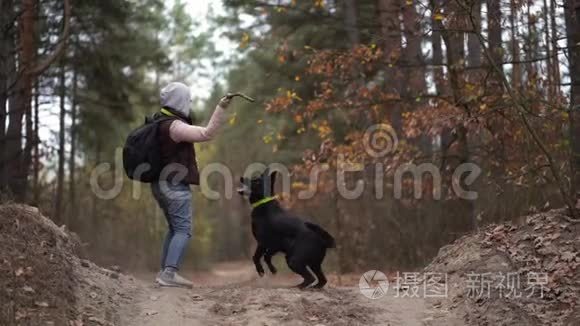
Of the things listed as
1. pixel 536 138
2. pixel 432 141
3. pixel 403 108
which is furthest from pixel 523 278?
pixel 432 141

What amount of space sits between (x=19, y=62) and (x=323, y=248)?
927 cm

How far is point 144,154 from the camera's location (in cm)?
781

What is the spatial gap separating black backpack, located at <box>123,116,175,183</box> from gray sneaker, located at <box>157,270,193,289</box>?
3.57ft

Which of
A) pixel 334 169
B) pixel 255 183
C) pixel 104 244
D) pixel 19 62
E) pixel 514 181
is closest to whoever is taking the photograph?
pixel 255 183

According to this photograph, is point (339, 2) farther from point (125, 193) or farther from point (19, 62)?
point (125, 193)

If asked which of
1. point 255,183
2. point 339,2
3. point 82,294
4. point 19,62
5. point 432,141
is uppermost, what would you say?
point 339,2

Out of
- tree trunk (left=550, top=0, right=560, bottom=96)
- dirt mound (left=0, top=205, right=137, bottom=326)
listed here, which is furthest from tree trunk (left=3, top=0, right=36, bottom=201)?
tree trunk (left=550, top=0, right=560, bottom=96)

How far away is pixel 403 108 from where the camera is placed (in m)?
15.5

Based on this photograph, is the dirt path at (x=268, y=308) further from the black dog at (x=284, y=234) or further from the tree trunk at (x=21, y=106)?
the tree trunk at (x=21, y=106)

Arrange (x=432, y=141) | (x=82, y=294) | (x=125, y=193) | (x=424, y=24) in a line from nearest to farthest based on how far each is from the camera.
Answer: (x=82, y=294) → (x=424, y=24) → (x=432, y=141) → (x=125, y=193)

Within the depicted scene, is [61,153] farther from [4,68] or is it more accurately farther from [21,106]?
[4,68]

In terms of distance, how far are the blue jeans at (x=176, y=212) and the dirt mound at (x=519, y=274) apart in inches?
114

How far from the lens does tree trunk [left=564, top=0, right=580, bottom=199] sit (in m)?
8.75

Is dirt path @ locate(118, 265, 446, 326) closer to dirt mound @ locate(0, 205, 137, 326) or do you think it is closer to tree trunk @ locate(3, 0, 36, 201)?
dirt mound @ locate(0, 205, 137, 326)
